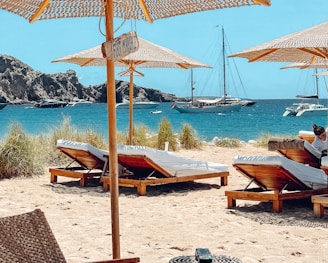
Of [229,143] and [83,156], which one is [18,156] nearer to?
[83,156]

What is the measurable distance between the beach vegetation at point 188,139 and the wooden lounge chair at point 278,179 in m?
6.21

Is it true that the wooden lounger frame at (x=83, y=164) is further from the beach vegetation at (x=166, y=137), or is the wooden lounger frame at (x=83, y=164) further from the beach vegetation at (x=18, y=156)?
the beach vegetation at (x=166, y=137)

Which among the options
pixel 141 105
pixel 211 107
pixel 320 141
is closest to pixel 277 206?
pixel 320 141

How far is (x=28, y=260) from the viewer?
106 inches

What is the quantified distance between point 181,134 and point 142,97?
69740 millimetres

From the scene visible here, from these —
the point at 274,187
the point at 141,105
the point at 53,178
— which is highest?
the point at 141,105

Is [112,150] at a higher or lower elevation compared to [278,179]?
higher

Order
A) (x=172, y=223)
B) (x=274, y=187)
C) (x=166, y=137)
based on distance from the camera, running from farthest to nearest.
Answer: (x=166, y=137), (x=274, y=187), (x=172, y=223)

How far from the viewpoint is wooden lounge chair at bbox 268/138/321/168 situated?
22.5ft

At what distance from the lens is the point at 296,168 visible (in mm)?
5719

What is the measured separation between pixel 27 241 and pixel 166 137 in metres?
8.78

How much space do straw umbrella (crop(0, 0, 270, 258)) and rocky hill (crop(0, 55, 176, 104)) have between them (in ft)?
248

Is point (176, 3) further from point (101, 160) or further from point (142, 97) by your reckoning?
point (142, 97)

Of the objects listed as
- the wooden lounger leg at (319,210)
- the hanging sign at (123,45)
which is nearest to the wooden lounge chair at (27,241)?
the hanging sign at (123,45)
